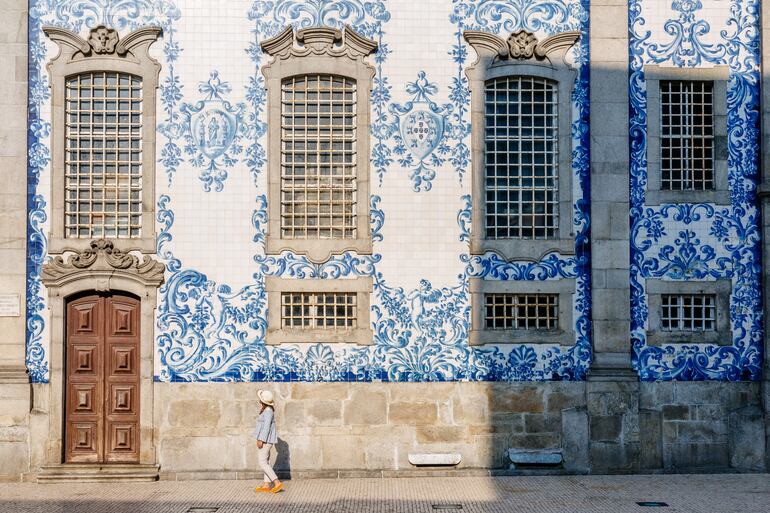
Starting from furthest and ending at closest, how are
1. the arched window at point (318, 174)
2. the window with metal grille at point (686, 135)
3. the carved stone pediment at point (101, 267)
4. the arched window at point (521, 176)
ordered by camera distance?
the window with metal grille at point (686, 135)
the arched window at point (521, 176)
the arched window at point (318, 174)
the carved stone pediment at point (101, 267)

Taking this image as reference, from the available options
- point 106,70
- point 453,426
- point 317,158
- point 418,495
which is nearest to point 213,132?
point 317,158

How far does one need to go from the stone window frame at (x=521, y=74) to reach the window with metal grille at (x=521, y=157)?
127 millimetres

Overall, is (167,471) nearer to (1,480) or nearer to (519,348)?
(1,480)

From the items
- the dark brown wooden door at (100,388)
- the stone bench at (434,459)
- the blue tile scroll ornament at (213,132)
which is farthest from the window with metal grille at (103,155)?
the stone bench at (434,459)

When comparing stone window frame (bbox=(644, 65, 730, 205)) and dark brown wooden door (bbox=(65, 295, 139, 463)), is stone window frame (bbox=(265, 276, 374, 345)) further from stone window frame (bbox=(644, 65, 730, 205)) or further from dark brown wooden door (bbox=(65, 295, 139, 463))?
stone window frame (bbox=(644, 65, 730, 205))

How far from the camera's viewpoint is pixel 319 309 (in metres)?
12.2

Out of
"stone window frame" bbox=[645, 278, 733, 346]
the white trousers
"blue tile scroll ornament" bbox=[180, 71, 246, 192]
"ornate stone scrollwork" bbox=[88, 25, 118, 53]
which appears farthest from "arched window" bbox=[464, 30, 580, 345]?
"ornate stone scrollwork" bbox=[88, 25, 118, 53]

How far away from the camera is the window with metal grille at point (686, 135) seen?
491 inches

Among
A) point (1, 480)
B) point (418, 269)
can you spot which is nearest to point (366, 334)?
point (418, 269)

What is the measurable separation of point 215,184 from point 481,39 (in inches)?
171

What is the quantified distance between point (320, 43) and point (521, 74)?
293 cm

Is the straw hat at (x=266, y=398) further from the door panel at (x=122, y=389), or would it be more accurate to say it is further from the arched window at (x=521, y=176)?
the arched window at (x=521, y=176)

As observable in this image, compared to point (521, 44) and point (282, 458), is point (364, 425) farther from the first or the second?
point (521, 44)

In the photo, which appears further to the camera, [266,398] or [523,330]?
[523,330]
